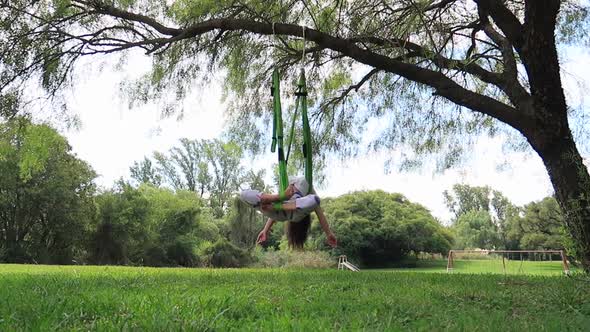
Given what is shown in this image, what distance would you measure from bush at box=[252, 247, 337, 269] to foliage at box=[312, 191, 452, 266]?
8330 mm

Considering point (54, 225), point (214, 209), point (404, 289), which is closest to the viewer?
point (404, 289)

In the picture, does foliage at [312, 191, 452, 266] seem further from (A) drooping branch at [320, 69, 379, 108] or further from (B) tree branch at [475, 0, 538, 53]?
(B) tree branch at [475, 0, 538, 53]

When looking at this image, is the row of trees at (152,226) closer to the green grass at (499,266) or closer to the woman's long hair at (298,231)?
the green grass at (499,266)

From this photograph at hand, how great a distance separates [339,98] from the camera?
9.80 metres

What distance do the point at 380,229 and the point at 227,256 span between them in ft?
43.3

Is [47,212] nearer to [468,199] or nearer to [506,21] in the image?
[506,21]

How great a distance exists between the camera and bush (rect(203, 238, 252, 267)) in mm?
26094

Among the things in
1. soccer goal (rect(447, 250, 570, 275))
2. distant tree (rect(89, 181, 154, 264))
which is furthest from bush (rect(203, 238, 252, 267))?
soccer goal (rect(447, 250, 570, 275))

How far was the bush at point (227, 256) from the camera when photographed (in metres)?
26.1

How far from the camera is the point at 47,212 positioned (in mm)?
24984

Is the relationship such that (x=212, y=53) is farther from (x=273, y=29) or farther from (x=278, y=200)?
(x=278, y=200)

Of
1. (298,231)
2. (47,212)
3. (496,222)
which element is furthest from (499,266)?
(496,222)

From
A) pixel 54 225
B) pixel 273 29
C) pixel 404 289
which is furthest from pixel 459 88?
pixel 54 225

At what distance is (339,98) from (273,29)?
3.33m
